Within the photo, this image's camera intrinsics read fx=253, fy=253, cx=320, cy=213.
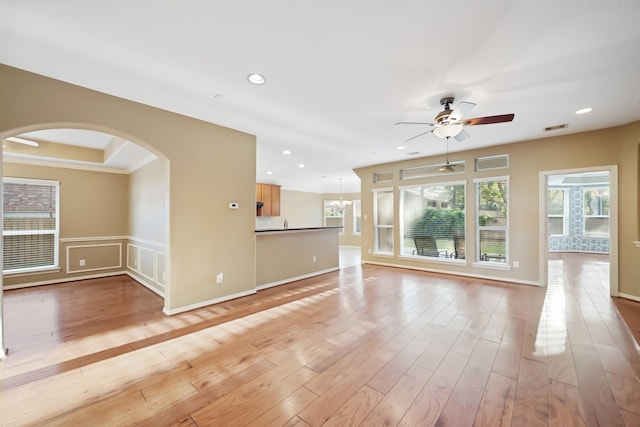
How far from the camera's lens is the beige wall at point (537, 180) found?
3.97 m

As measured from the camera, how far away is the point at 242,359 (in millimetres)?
2334

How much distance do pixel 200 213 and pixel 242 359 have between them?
2163mm

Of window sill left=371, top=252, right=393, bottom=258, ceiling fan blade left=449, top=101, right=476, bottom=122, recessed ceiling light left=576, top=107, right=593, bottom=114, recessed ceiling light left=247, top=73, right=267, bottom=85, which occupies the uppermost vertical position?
recessed ceiling light left=576, top=107, right=593, bottom=114

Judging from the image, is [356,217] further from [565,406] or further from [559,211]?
[565,406]

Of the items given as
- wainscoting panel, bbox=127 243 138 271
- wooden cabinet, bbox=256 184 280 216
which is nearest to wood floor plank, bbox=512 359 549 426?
wainscoting panel, bbox=127 243 138 271

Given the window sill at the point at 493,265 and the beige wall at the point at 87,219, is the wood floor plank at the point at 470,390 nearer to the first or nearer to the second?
the window sill at the point at 493,265

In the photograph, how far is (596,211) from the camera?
8.63 m

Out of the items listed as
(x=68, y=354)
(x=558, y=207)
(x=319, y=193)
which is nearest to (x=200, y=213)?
(x=68, y=354)

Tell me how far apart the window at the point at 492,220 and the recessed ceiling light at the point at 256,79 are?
4909 millimetres

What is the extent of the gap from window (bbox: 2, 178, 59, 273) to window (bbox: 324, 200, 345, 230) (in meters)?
8.61

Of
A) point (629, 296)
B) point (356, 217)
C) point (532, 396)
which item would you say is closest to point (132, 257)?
point (532, 396)

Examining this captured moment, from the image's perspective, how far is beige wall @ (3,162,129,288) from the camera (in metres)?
5.00

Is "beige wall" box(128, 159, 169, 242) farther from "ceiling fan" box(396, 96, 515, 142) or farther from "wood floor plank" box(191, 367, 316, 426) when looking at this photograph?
"ceiling fan" box(396, 96, 515, 142)

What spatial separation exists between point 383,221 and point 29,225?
301 inches
